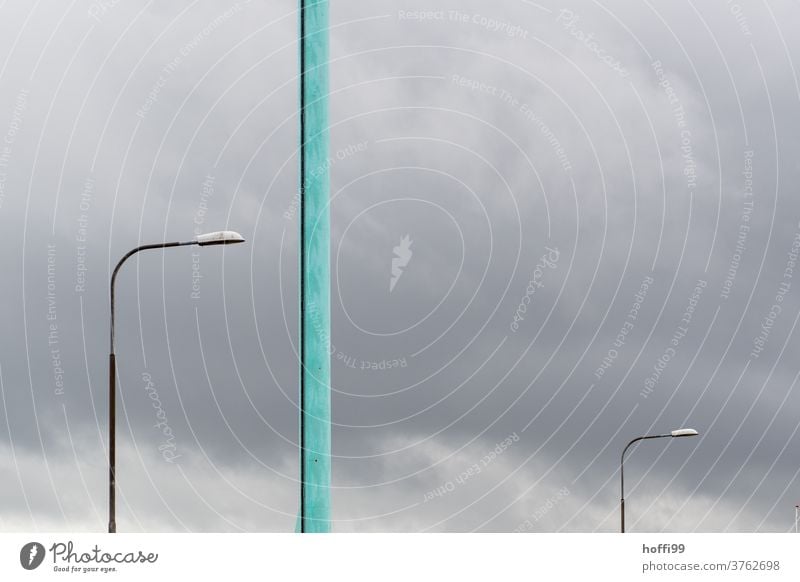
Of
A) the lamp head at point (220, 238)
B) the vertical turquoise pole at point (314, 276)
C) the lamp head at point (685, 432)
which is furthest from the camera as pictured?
the lamp head at point (685, 432)

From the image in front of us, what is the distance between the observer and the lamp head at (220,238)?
89.6 feet

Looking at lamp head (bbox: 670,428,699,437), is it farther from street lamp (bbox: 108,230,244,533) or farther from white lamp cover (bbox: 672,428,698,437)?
street lamp (bbox: 108,230,244,533)

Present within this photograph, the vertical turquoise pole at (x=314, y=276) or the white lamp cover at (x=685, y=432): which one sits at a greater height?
the vertical turquoise pole at (x=314, y=276)

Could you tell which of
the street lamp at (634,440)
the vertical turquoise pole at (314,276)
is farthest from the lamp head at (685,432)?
the vertical turquoise pole at (314,276)

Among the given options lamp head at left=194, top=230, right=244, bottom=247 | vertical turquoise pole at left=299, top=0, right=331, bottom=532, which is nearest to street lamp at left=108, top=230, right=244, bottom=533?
lamp head at left=194, top=230, right=244, bottom=247

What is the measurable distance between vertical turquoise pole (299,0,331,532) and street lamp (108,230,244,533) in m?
6.23

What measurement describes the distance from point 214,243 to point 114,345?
362 cm

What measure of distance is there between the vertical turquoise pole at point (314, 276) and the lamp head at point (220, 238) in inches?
243

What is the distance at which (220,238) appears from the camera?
90.0 feet

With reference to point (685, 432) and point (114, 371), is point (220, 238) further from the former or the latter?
point (685, 432)

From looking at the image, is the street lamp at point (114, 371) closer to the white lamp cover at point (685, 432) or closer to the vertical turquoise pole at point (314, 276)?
the vertical turquoise pole at point (314, 276)

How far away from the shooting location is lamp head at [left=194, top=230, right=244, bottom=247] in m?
27.3
